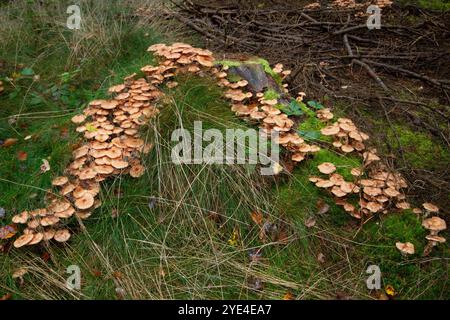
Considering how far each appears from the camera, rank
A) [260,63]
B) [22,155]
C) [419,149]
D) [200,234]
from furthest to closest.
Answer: [260,63] < [419,149] < [22,155] < [200,234]

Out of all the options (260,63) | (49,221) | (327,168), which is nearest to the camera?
(49,221)

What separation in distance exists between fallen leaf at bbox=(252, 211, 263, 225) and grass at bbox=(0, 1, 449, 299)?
0.15 feet

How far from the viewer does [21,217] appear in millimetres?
2697

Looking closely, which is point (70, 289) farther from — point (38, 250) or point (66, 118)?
point (66, 118)

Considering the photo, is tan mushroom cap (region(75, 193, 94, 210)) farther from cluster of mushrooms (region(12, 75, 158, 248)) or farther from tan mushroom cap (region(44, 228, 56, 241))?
tan mushroom cap (region(44, 228, 56, 241))

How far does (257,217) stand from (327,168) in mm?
689

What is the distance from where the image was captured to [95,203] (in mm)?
2846

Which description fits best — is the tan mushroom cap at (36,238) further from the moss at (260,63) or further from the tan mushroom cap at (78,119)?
the moss at (260,63)

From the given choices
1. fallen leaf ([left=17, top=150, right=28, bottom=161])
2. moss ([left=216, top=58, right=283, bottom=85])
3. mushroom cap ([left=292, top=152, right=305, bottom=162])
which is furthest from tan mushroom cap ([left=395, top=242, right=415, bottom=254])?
fallen leaf ([left=17, top=150, right=28, bottom=161])

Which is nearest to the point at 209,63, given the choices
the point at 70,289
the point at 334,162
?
the point at 334,162

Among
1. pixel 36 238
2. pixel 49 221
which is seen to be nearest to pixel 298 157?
pixel 49 221

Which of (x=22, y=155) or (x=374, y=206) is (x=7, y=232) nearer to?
(x=22, y=155)

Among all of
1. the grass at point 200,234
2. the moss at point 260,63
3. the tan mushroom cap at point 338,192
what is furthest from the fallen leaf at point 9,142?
the tan mushroom cap at point 338,192

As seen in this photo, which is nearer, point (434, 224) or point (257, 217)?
point (434, 224)
